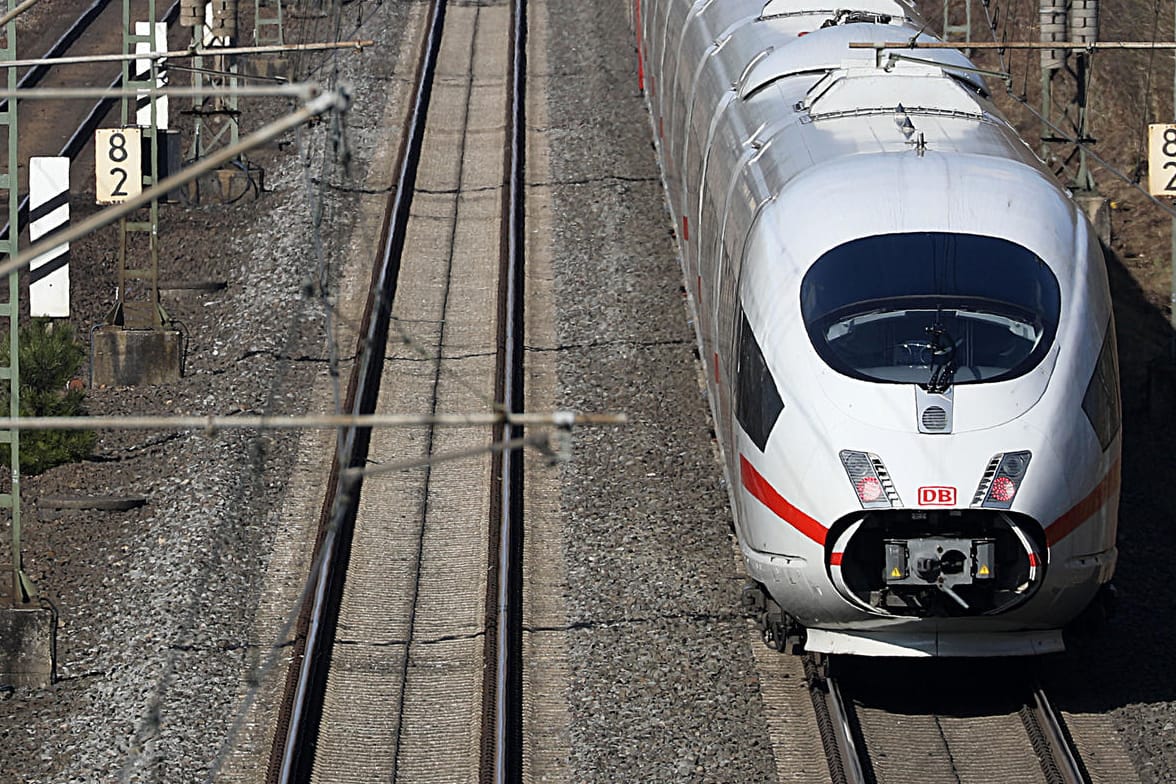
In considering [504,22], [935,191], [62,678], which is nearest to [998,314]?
[935,191]

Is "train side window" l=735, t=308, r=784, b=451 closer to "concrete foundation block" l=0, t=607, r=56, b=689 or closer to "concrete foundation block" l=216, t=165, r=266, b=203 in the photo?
"concrete foundation block" l=0, t=607, r=56, b=689

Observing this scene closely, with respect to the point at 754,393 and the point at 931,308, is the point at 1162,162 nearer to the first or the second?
the point at 931,308

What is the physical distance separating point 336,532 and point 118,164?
6.59 meters

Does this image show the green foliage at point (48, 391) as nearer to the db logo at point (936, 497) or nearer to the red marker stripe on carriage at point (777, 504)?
the red marker stripe on carriage at point (777, 504)

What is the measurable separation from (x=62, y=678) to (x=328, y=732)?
114 inches

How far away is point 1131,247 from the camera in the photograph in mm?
24219

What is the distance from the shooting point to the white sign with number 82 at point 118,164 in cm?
1944

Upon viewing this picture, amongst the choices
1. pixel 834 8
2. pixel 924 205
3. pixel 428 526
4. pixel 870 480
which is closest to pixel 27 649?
pixel 428 526

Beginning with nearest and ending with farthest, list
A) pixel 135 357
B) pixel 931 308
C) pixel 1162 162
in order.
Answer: pixel 931 308
pixel 1162 162
pixel 135 357

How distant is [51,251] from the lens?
21.9 metres

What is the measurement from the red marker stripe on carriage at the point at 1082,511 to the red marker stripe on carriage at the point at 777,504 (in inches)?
58.5

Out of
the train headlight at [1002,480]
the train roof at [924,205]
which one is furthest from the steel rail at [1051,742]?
the train roof at [924,205]

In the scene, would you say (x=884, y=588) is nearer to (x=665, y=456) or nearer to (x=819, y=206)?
(x=819, y=206)

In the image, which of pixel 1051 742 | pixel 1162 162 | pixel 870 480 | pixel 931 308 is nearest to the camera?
pixel 870 480
